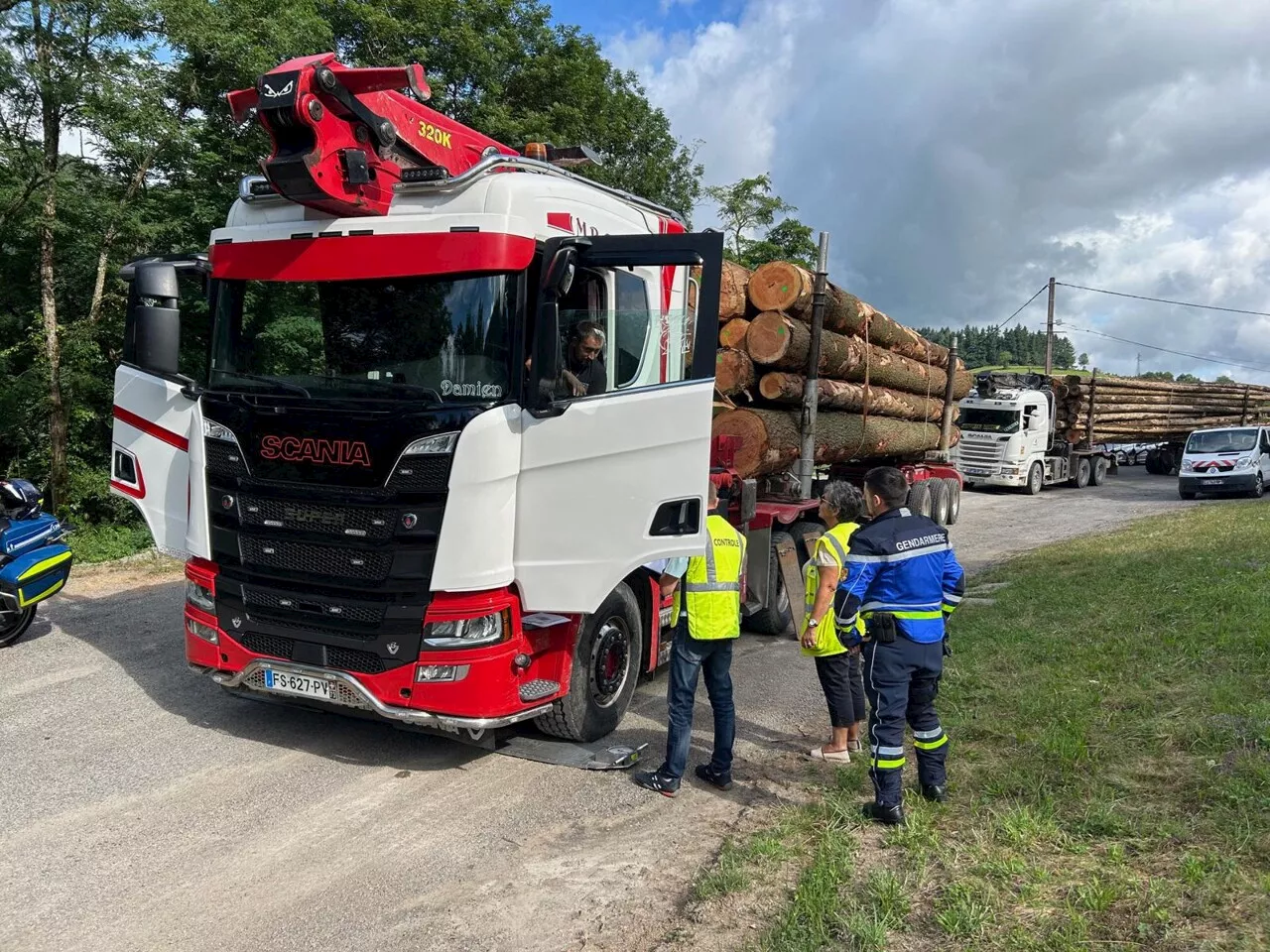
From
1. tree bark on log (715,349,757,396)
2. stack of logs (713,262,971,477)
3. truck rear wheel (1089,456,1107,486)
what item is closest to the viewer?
stack of logs (713,262,971,477)

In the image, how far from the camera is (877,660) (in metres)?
4.21

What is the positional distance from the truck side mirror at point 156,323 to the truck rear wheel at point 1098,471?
87.3 feet

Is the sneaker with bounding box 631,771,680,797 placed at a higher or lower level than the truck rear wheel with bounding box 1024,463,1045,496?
lower

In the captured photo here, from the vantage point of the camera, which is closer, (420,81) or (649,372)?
(420,81)

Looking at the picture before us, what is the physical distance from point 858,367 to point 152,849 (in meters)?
8.66

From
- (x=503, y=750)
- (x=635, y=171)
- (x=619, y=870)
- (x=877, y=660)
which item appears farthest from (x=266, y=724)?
(x=635, y=171)

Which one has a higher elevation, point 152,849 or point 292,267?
point 292,267

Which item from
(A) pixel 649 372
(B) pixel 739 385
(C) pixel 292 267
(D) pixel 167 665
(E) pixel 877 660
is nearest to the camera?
(E) pixel 877 660

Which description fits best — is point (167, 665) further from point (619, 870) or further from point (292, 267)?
point (619, 870)

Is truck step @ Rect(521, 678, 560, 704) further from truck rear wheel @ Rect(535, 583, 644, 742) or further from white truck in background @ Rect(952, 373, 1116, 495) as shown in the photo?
white truck in background @ Rect(952, 373, 1116, 495)

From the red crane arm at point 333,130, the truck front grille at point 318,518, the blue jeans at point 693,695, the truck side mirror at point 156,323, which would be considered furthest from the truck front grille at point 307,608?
the red crane arm at point 333,130

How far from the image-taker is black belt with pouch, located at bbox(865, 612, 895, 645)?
4160 mm

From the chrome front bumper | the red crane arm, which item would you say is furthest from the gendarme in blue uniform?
the red crane arm

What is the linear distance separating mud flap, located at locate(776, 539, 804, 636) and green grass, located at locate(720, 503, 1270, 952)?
4.46 feet
